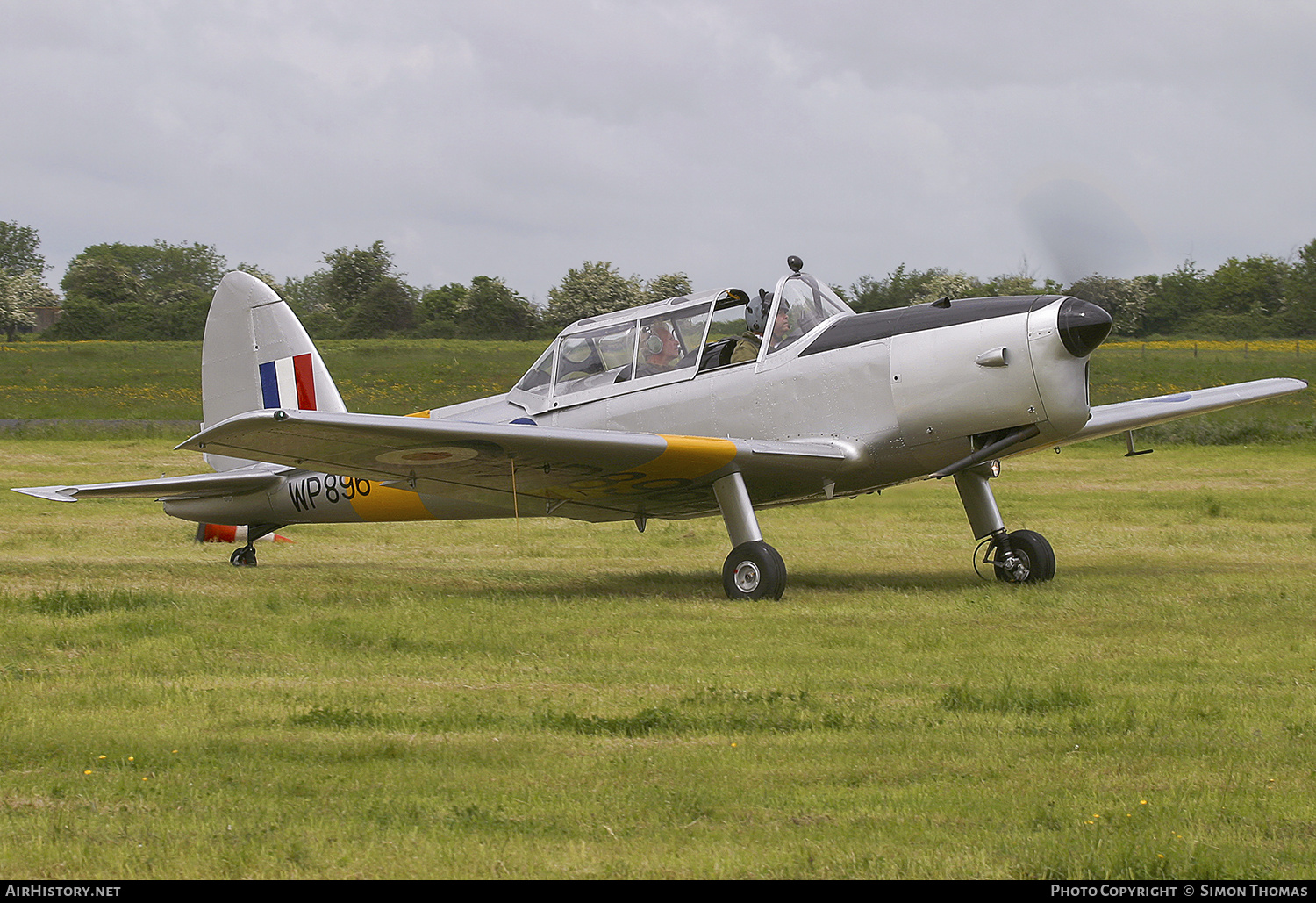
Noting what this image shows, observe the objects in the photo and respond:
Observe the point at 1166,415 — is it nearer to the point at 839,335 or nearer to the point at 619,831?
the point at 839,335

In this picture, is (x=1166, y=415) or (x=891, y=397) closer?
(x=891, y=397)

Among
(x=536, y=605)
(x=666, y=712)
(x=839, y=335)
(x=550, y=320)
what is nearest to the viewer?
(x=666, y=712)

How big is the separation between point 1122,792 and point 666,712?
2010 millimetres

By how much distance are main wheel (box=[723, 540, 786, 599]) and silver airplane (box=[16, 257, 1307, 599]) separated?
0.02 m

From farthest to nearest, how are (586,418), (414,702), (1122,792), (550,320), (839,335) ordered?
(550,320), (586,418), (839,335), (414,702), (1122,792)

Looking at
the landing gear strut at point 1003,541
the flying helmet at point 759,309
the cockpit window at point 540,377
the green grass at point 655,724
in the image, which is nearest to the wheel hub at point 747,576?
the green grass at point 655,724

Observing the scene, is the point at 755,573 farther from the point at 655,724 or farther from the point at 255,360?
the point at 255,360

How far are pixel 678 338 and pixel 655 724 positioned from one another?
577 cm

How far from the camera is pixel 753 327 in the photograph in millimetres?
10688

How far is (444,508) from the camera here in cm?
1219

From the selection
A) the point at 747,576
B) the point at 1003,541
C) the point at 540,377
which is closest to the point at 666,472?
the point at 747,576

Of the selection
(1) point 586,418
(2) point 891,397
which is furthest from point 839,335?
(1) point 586,418

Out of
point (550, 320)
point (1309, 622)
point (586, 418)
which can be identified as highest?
point (550, 320)

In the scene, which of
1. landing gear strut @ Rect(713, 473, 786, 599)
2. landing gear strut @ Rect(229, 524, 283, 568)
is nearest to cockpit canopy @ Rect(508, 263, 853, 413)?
landing gear strut @ Rect(713, 473, 786, 599)
